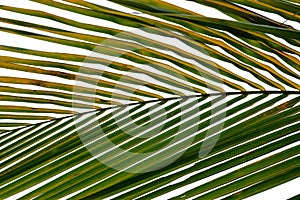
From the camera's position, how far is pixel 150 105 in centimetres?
118

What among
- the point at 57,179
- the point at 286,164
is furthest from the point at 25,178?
the point at 286,164

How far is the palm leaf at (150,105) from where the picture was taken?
0.76m

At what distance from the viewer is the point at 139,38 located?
0.99m

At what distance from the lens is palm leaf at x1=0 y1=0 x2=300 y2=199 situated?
762 mm

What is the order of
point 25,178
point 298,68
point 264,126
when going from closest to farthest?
1. point 264,126
2. point 298,68
3. point 25,178

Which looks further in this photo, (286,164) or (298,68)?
(298,68)

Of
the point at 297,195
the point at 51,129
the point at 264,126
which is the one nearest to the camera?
the point at 297,195

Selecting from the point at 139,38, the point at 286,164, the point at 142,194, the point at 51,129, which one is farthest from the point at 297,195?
the point at 51,129

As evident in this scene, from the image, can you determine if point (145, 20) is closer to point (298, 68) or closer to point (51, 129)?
point (298, 68)

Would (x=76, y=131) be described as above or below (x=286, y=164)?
above

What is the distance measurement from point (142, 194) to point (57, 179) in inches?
9.3

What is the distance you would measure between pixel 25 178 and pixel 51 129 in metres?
0.17

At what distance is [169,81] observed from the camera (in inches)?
45.3

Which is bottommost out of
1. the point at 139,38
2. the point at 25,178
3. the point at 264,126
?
the point at 264,126
